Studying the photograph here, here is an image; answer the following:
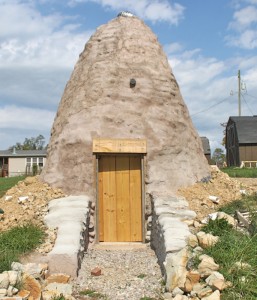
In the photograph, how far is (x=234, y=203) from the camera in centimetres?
880

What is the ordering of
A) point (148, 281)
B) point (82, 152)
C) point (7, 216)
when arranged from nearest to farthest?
point (148, 281) < point (7, 216) < point (82, 152)

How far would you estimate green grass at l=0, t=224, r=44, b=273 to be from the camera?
6221mm

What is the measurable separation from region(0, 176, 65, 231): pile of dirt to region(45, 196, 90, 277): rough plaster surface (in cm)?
23

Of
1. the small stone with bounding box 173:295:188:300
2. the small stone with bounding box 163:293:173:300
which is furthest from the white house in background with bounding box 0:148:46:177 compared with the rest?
the small stone with bounding box 173:295:188:300

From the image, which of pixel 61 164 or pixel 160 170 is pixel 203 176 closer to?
pixel 160 170

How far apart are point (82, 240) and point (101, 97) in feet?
10.7

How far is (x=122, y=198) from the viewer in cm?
905

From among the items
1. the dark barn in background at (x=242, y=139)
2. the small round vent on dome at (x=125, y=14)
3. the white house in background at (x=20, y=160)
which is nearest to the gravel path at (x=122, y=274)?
the small round vent on dome at (x=125, y=14)

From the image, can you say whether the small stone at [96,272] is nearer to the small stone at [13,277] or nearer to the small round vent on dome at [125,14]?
the small stone at [13,277]

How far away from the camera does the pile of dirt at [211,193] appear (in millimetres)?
8523

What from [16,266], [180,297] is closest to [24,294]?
[16,266]

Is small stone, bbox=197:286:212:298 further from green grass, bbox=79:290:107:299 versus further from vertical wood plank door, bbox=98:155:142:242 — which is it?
vertical wood plank door, bbox=98:155:142:242

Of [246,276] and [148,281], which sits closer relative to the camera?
[246,276]

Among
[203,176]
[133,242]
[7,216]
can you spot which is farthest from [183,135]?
[7,216]
